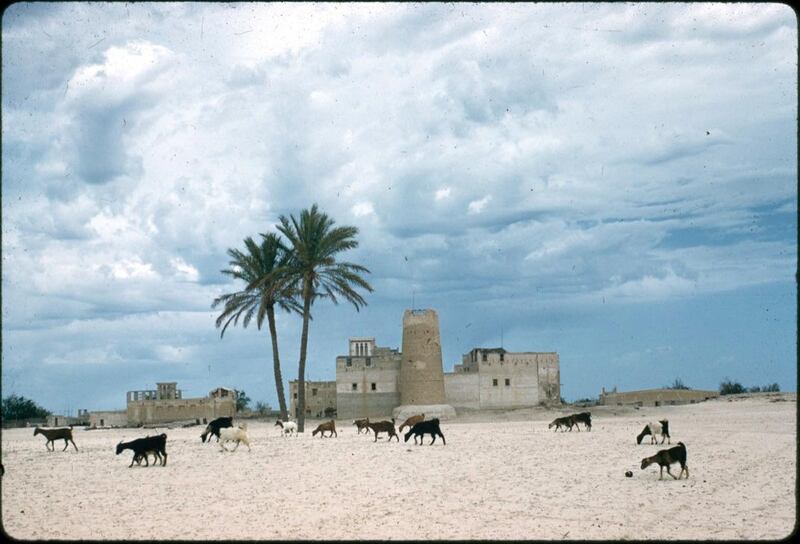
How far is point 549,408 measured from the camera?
54938mm

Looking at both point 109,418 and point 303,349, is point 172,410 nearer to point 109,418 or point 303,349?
point 109,418

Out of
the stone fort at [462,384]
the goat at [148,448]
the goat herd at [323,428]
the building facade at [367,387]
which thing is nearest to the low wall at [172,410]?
the stone fort at [462,384]

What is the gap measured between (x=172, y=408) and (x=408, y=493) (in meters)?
46.7

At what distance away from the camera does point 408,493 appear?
16.3 m

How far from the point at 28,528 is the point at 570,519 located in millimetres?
8692

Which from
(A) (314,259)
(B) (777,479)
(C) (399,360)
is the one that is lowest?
(B) (777,479)

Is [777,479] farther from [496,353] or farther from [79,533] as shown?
[496,353]

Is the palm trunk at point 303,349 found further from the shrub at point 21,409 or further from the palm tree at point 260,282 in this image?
the shrub at point 21,409

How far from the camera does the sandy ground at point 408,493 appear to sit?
1280 centimetres

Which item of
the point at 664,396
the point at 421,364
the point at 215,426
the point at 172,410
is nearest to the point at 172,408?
the point at 172,410

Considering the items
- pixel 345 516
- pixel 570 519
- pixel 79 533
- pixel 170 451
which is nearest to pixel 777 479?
pixel 570 519

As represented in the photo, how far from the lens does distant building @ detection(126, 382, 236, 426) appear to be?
5912 centimetres

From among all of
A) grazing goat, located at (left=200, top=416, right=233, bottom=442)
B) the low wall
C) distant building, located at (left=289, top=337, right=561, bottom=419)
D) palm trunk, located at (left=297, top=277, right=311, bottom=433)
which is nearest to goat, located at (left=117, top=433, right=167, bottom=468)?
grazing goat, located at (left=200, top=416, right=233, bottom=442)

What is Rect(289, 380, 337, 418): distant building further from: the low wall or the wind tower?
the wind tower
